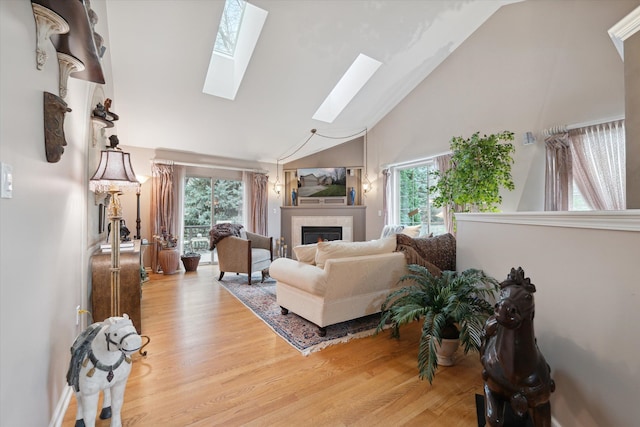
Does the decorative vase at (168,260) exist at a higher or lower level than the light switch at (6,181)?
lower

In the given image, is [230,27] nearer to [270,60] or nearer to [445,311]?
[270,60]

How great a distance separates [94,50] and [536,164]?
15.0ft

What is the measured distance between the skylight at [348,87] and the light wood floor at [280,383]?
3.98 meters

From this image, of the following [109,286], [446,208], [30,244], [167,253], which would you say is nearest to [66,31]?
[30,244]

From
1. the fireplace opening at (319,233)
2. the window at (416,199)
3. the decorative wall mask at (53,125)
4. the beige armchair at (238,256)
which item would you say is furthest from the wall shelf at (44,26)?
the fireplace opening at (319,233)

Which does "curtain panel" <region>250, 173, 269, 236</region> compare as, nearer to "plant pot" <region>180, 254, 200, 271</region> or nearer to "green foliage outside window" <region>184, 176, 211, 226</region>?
"green foliage outside window" <region>184, 176, 211, 226</region>

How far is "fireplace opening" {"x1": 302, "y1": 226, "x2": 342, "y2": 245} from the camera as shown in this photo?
21.7 feet

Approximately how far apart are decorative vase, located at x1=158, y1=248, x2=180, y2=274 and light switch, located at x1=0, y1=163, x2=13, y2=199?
4.33 metres

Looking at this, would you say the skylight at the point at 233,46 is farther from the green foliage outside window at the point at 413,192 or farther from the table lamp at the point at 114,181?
the green foliage outside window at the point at 413,192

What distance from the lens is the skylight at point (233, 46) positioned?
3.44 metres

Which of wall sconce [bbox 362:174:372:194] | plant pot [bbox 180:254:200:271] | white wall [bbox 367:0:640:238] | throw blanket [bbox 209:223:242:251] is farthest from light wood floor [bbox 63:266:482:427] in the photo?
wall sconce [bbox 362:174:372:194]

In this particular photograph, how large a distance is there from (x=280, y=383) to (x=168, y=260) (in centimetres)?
395

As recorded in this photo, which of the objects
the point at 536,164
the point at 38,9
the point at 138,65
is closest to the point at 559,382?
the point at 38,9

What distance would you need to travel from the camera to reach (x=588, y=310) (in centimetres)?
117
